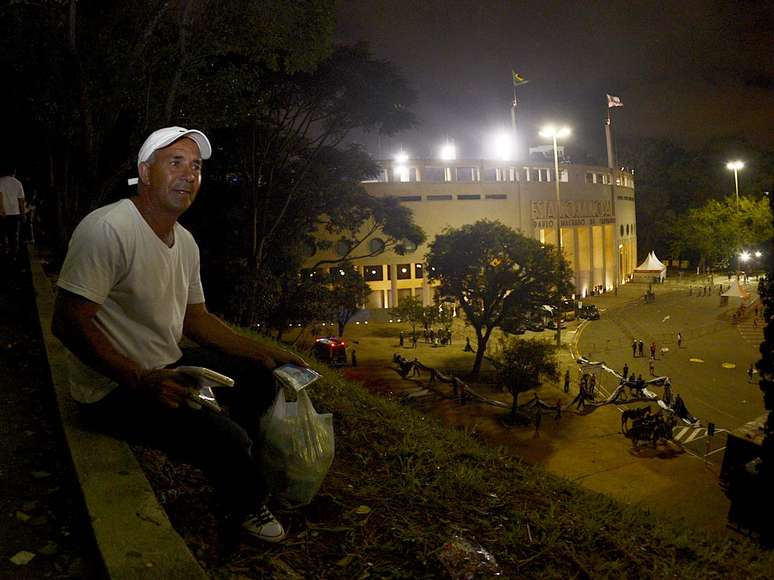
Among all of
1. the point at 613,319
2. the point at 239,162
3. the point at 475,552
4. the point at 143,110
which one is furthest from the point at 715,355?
the point at 475,552

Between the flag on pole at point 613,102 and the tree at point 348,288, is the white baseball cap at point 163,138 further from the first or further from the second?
the flag on pole at point 613,102

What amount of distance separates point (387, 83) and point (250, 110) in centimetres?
570

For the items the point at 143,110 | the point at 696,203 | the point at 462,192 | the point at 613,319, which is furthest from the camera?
the point at 696,203

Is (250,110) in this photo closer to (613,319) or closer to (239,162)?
(239,162)

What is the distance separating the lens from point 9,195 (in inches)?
442

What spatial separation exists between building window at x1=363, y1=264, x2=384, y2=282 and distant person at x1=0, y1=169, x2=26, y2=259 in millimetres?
26058

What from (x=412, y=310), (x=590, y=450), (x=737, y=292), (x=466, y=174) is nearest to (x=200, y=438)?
(x=590, y=450)

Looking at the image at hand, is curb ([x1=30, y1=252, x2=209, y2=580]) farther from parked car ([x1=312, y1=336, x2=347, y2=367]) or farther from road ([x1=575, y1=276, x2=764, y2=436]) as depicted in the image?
parked car ([x1=312, y1=336, x2=347, y2=367])

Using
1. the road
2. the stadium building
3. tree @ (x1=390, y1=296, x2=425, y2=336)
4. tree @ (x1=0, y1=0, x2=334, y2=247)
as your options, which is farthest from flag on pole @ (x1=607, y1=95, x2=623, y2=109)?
tree @ (x1=0, y1=0, x2=334, y2=247)

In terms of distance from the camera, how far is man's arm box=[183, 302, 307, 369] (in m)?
2.82

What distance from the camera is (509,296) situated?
79.1ft

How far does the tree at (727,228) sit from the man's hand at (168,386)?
207 feet

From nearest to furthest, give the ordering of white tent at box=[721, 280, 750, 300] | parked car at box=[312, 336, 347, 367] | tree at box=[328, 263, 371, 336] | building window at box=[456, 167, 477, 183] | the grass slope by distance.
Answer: the grass slope → parked car at box=[312, 336, 347, 367] → tree at box=[328, 263, 371, 336] → white tent at box=[721, 280, 750, 300] → building window at box=[456, 167, 477, 183]

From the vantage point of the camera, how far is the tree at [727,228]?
5653 centimetres
